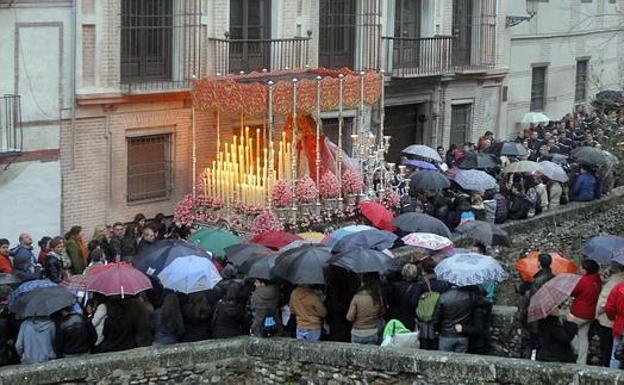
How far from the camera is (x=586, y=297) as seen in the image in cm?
1528

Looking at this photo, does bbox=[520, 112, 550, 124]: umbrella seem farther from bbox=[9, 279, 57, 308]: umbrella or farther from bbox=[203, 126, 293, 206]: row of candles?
bbox=[9, 279, 57, 308]: umbrella

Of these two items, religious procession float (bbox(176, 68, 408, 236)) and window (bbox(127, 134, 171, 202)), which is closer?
religious procession float (bbox(176, 68, 408, 236))

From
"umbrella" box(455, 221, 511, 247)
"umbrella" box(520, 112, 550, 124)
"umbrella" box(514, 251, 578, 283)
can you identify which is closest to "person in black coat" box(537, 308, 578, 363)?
"umbrella" box(514, 251, 578, 283)

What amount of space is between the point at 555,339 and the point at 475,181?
8.41 m

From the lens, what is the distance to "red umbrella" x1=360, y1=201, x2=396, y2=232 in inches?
834

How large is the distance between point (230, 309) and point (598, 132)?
17571mm

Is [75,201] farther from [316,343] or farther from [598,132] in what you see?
[598,132]

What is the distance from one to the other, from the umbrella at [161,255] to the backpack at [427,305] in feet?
8.95

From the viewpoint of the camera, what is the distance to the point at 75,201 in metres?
23.4

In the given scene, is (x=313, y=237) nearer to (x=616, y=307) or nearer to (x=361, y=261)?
(x=361, y=261)

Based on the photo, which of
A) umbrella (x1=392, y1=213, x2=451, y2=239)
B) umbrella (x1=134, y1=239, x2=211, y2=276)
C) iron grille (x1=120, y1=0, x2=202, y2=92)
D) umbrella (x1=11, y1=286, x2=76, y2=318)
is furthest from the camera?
iron grille (x1=120, y1=0, x2=202, y2=92)

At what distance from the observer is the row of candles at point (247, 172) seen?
2339 centimetres

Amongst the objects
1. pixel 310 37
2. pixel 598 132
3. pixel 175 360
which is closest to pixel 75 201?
pixel 310 37

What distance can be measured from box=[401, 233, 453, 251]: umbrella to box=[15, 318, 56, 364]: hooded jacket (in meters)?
5.01
